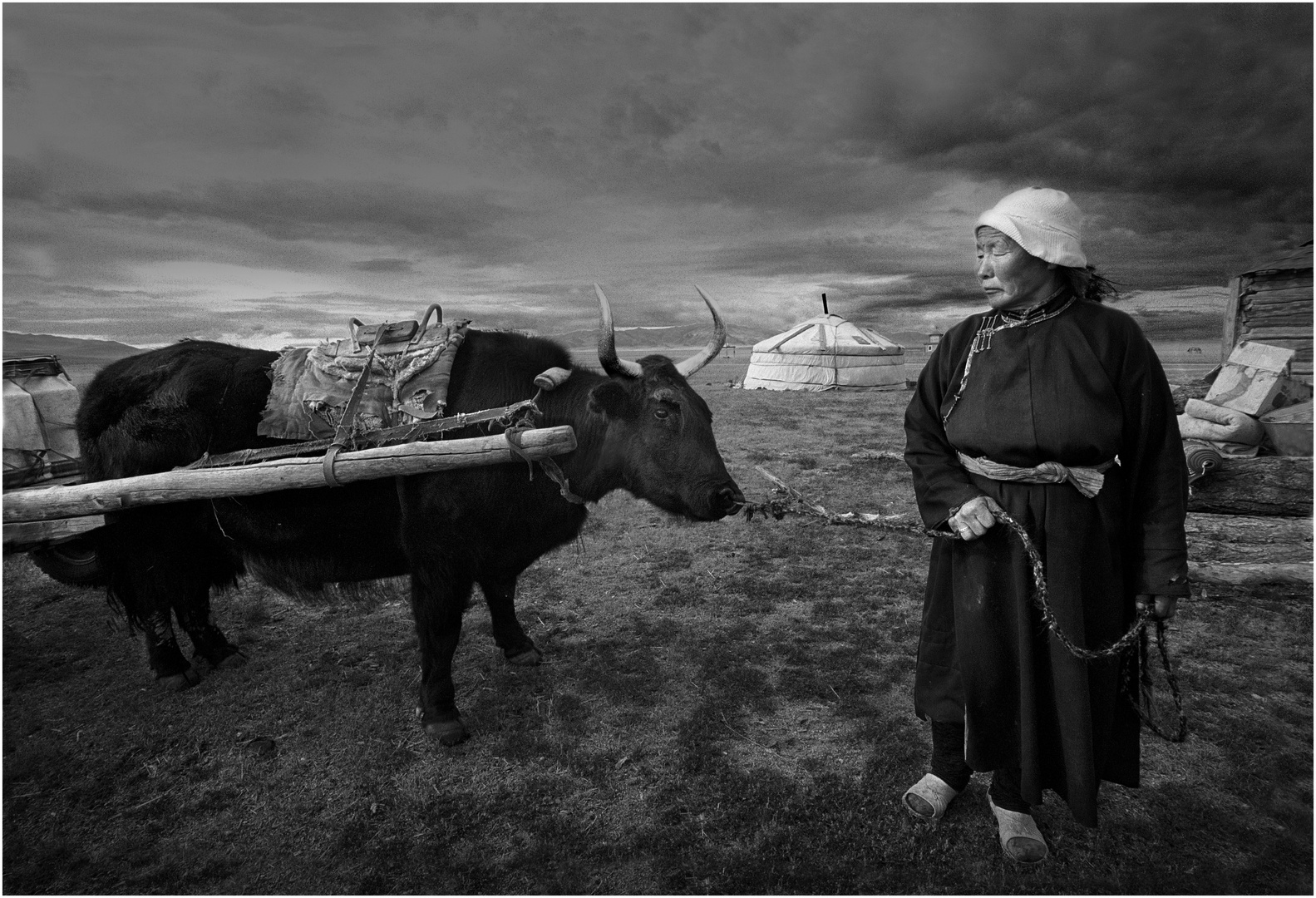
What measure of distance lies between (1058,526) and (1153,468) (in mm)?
345

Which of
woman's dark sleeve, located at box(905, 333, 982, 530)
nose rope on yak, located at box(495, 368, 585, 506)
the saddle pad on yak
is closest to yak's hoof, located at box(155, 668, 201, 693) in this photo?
the saddle pad on yak

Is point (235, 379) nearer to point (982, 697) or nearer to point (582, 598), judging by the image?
point (582, 598)

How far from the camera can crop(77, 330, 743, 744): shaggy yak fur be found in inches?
120

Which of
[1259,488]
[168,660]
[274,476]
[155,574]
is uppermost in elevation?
[274,476]

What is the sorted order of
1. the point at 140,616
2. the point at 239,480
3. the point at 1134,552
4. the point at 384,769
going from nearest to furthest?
the point at 1134,552 < the point at 239,480 < the point at 384,769 < the point at 140,616

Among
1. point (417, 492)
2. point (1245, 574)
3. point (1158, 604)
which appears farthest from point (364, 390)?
point (1245, 574)

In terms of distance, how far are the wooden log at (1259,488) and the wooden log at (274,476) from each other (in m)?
4.84

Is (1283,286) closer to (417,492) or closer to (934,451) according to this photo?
(934,451)

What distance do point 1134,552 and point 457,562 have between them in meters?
2.66

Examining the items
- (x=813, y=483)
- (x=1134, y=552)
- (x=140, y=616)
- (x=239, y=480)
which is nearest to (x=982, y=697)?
(x=1134, y=552)

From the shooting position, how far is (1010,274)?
204cm

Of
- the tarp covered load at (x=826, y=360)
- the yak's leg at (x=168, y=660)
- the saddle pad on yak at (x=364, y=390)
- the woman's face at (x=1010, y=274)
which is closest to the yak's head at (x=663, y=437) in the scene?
the saddle pad on yak at (x=364, y=390)

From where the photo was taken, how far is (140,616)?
3.47 metres

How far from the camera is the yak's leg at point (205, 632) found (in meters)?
3.52
